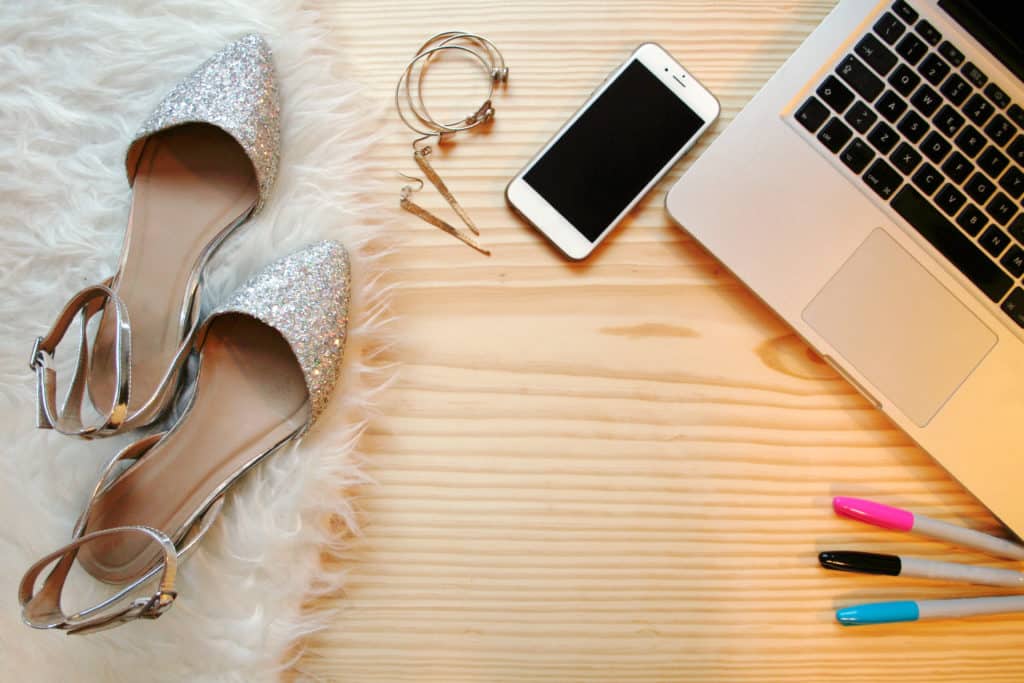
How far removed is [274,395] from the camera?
2.05ft

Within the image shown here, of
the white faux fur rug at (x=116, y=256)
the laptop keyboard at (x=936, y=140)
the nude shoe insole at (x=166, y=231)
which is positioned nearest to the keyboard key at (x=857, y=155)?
the laptop keyboard at (x=936, y=140)

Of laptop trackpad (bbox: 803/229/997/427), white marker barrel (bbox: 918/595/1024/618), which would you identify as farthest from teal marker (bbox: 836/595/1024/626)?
laptop trackpad (bbox: 803/229/997/427)

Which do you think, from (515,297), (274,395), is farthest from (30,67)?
(515,297)

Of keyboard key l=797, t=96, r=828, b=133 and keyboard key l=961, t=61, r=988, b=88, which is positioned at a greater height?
keyboard key l=961, t=61, r=988, b=88

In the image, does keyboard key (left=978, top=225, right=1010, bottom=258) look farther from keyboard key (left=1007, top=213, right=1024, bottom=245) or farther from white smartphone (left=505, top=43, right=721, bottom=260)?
white smartphone (left=505, top=43, right=721, bottom=260)

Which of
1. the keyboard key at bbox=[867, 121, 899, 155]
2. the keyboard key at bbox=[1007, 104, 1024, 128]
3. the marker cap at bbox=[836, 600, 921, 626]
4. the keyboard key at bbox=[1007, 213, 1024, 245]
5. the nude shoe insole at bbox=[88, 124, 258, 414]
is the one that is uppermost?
the keyboard key at bbox=[1007, 104, 1024, 128]

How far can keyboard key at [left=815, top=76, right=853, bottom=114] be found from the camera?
57cm

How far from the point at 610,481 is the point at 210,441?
0.33 meters

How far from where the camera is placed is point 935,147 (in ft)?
1.86

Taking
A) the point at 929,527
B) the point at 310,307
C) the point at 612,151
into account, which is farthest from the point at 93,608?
the point at 929,527

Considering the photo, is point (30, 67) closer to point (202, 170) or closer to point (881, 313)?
point (202, 170)

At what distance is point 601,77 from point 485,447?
32cm

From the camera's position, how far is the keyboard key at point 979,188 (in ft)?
1.84

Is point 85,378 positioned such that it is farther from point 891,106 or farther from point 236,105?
point 891,106
